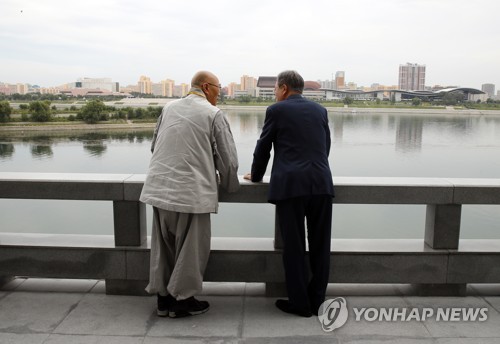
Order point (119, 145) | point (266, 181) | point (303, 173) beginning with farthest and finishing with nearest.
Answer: point (119, 145)
point (266, 181)
point (303, 173)

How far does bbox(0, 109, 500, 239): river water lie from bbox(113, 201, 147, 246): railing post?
15969 mm

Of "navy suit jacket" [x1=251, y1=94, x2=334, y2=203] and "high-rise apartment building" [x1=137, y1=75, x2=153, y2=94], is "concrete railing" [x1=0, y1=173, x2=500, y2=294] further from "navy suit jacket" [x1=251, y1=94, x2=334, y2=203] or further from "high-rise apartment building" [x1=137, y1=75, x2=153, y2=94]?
"high-rise apartment building" [x1=137, y1=75, x2=153, y2=94]

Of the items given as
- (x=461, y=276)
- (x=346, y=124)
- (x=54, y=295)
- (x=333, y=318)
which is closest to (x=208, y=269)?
(x=333, y=318)

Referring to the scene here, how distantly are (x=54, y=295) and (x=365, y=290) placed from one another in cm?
233

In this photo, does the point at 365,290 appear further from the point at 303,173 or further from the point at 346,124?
the point at 346,124

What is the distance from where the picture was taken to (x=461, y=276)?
3.39 metres

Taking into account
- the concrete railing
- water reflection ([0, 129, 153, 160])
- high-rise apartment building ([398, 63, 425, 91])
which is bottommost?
water reflection ([0, 129, 153, 160])

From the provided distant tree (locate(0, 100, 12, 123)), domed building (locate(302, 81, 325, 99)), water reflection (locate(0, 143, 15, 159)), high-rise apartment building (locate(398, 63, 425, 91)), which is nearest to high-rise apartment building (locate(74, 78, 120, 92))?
distant tree (locate(0, 100, 12, 123))

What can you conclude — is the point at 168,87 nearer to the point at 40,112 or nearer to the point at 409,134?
the point at 40,112

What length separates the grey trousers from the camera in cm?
299

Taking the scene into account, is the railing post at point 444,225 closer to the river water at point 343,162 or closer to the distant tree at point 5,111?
the river water at point 343,162

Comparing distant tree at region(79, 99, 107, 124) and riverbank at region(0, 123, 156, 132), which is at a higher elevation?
distant tree at region(79, 99, 107, 124)

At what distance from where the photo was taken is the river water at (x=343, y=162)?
73.8 ft

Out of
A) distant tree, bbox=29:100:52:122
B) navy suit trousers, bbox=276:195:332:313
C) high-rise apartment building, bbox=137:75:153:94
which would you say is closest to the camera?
navy suit trousers, bbox=276:195:332:313
